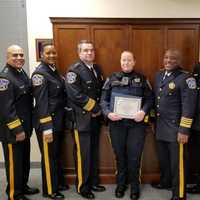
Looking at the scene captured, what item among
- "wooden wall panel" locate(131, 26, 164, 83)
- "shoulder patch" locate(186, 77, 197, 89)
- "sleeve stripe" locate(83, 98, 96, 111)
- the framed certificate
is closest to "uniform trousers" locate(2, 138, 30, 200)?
"sleeve stripe" locate(83, 98, 96, 111)

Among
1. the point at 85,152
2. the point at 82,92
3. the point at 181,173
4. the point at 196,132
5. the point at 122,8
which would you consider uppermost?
the point at 122,8

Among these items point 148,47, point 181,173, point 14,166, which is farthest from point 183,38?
point 14,166

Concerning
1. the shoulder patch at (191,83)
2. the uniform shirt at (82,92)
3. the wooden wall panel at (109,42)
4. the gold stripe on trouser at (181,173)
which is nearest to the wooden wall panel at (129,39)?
the wooden wall panel at (109,42)

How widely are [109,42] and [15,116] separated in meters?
1.26

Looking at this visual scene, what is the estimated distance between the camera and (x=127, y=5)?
3057mm

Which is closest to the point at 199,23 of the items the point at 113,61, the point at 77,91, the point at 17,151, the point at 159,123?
the point at 113,61

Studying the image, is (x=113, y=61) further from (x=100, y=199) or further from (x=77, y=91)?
(x=100, y=199)

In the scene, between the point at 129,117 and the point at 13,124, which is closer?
the point at 13,124

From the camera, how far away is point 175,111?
2494 millimetres

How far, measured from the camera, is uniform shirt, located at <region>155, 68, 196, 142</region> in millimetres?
2400

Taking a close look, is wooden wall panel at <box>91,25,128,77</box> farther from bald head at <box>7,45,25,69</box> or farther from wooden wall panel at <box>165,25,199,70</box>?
bald head at <box>7,45,25,69</box>

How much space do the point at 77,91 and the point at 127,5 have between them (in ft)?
3.88

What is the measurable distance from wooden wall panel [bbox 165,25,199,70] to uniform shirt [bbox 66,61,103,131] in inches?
37.1

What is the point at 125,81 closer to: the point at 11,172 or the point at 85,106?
the point at 85,106
